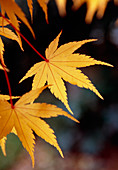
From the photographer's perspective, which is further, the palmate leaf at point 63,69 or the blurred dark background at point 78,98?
the blurred dark background at point 78,98

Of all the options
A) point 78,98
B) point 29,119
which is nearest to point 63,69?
point 29,119

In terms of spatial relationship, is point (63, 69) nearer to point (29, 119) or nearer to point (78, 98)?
point (29, 119)

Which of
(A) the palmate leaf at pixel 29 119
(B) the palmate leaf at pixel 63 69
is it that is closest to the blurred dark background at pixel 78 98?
(B) the palmate leaf at pixel 63 69

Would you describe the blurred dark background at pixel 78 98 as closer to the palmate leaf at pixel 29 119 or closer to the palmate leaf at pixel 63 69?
the palmate leaf at pixel 63 69

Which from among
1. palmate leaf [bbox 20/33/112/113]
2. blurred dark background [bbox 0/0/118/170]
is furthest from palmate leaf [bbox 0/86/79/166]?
blurred dark background [bbox 0/0/118/170]

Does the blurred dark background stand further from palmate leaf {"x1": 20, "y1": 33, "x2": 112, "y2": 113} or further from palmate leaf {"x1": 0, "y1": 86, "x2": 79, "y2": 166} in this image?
palmate leaf {"x1": 0, "y1": 86, "x2": 79, "y2": 166}

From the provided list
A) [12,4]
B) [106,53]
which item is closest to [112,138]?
[106,53]
